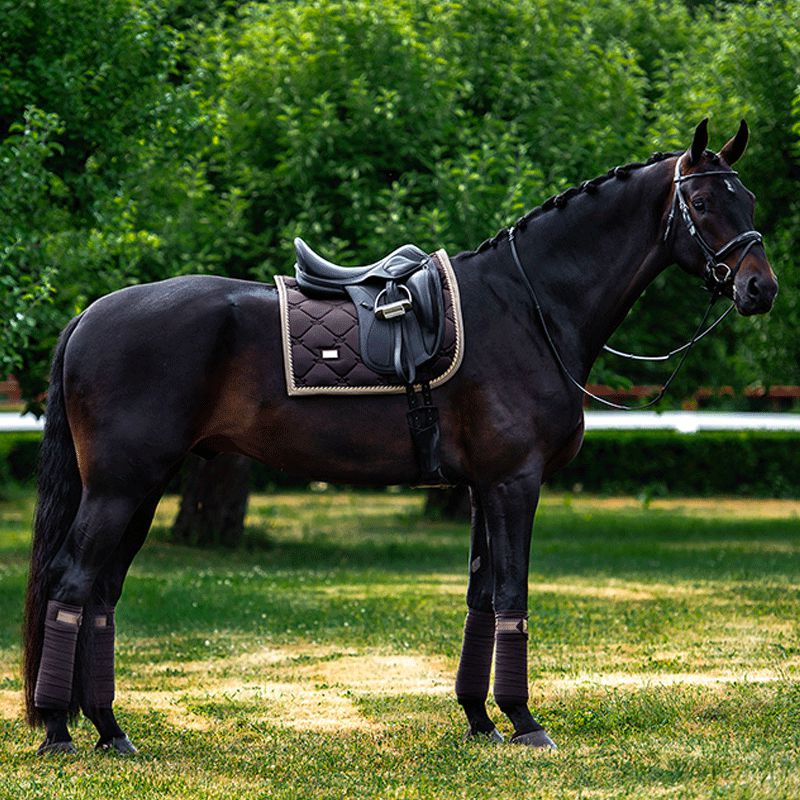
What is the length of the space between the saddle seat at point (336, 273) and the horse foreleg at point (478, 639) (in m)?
1.24

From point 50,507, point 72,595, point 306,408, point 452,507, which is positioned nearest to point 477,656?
point 306,408

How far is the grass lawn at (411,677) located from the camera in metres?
6.28

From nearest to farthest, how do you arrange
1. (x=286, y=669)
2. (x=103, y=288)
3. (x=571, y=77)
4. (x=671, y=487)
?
1. (x=286, y=669)
2. (x=103, y=288)
3. (x=571, y=77)
4. (x=671, y=487)

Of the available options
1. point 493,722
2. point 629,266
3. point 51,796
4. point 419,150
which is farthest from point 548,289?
point 419,150

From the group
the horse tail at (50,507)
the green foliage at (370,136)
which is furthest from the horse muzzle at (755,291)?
the green foliage at (370,136)

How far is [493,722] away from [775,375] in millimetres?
14054

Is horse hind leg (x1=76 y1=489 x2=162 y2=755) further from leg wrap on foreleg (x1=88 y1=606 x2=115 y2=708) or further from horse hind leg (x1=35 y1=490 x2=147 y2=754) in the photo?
horse hind leg (x1=35 y1=490 x2=147 y2=754)

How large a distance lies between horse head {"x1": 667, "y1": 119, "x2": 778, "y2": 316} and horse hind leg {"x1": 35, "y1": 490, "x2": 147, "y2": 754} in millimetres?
3063

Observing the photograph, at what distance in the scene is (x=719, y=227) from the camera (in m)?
6.82

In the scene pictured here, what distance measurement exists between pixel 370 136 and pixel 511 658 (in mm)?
11074

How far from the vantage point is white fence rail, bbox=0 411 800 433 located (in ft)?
102

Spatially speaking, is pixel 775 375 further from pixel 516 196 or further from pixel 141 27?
pixel 141 27

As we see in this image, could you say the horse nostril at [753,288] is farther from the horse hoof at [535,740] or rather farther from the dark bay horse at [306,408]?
the horse hoof at [535,740]

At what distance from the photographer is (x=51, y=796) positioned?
5.97 metres
